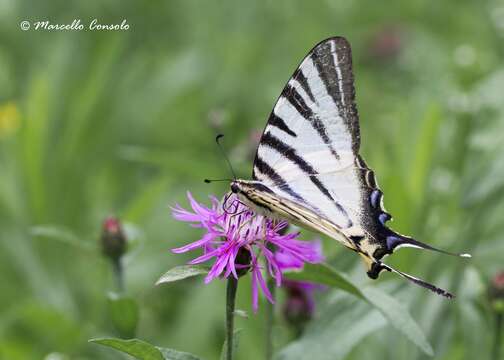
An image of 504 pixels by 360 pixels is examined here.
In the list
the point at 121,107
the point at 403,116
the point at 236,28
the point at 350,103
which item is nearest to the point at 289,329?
the point at 350,103

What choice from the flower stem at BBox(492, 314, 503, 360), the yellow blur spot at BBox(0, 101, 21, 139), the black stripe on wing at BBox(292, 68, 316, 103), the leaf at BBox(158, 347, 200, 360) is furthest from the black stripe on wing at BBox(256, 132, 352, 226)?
the yellow blur spot at BBox(0, 101, 21, 139)

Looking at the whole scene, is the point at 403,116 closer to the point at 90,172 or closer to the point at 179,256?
the point at 179,256

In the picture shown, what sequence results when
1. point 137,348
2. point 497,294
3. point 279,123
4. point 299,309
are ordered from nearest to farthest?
point 137,348 < point 279,123 < point 497,294 < point 299,309

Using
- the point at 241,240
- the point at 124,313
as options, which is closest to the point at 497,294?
the point at 241,240

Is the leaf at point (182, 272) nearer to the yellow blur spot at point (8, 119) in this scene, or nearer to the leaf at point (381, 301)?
the leaf at point (381, 301)

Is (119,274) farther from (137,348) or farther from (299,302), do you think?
(137,348)

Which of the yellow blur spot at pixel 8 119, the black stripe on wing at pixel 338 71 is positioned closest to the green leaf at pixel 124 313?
the black stripe on wing at pixel 338 71
